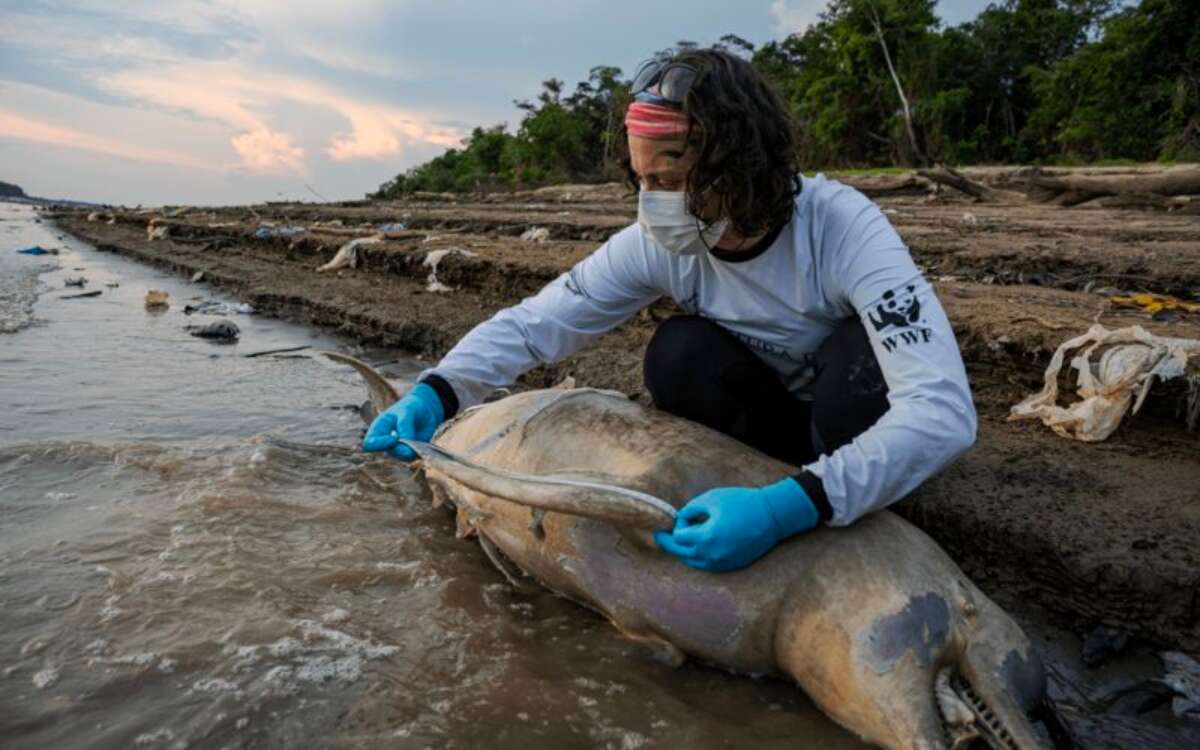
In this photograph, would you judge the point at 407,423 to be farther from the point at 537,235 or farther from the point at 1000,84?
the point at 1000,84

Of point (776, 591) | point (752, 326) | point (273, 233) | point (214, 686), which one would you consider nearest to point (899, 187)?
point (273, 233)

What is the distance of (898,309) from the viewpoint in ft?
6.80

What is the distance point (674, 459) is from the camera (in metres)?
2.29

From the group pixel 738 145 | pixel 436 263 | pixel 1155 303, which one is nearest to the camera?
pixel 738 145

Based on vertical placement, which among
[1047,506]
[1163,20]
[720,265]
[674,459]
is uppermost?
[1163,20]

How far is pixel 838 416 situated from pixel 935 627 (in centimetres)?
69

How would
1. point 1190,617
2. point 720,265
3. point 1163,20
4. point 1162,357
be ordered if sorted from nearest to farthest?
point 1190,617 → point 720,265 → point 1162,357 → point 1163,20

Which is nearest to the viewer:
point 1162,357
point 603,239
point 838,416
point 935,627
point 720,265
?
point 935,627

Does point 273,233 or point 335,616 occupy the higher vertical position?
point 273,233

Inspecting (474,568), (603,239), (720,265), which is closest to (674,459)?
(720,265)

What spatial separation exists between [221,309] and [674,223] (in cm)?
703

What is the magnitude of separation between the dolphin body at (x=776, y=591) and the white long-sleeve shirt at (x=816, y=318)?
17 centimetres

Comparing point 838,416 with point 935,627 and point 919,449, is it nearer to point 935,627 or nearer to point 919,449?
point 919,449

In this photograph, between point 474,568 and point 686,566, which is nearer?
point 686,566
